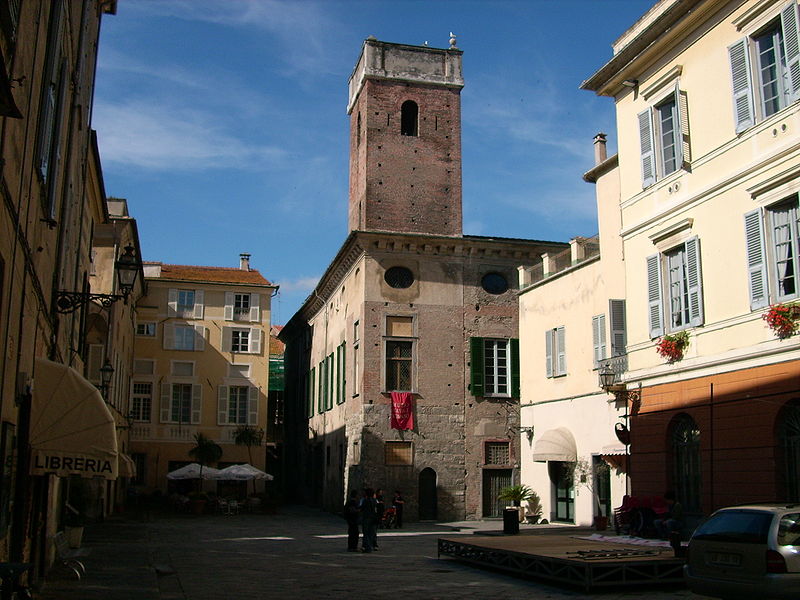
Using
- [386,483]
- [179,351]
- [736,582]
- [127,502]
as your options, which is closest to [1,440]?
[736,582]

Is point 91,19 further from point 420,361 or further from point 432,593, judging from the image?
point 420,361

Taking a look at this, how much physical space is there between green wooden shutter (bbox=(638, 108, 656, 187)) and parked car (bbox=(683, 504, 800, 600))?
839cm

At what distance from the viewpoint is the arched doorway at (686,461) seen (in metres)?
15.7

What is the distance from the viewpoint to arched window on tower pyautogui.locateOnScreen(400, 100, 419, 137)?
114ft

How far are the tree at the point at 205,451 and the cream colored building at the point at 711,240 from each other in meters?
26.1

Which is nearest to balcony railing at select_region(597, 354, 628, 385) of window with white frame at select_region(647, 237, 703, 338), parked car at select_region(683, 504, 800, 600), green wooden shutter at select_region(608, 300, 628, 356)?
green wooden shutter at select_region(608, 300, 628, 356)

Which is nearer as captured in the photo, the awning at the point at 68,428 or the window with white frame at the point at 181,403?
the awning at the point at 68,428

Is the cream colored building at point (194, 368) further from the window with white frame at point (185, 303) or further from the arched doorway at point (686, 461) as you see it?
the arched doorway at point (686, 461)

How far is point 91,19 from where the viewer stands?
15.0m

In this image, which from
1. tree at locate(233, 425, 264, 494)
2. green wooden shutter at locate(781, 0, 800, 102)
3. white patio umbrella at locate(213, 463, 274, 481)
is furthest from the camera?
tree at locate(233, 425, 264, 494)

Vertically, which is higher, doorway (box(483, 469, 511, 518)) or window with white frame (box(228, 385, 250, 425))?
window with white frame (box(228, 385, 250, 425))

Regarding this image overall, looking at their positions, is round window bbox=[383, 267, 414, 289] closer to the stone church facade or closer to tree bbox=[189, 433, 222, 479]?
the stone church facade

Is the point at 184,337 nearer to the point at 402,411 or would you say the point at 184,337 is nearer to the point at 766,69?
the point at 402,411

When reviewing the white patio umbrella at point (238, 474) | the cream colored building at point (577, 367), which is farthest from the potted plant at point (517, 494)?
the white patio umbrella at point (238, 474)
